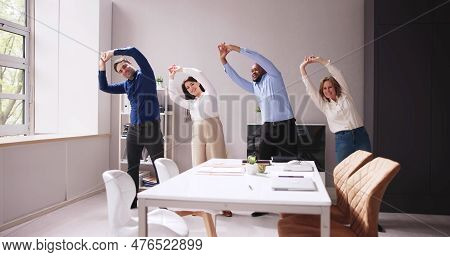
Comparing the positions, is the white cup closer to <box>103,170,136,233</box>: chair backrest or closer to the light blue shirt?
<box>103,170,136,233</box>: chair backrest

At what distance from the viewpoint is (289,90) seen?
4.23m

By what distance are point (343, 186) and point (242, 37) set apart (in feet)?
8.76

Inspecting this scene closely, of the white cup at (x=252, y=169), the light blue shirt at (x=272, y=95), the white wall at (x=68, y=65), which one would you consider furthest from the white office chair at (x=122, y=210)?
the white wall at (x=68, y=65)

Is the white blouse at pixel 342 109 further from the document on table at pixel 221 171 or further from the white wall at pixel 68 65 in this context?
the white wall at pixel 68 65

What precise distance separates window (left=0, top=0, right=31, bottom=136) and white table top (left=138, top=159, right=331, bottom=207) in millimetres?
3044

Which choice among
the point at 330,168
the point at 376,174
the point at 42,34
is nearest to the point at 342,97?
the point at 330,168

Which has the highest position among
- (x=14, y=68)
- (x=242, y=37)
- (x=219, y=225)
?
(x=242, y=37)

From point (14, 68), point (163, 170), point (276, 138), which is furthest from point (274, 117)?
point (14, 68)

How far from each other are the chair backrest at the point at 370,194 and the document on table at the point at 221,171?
2.13 ft

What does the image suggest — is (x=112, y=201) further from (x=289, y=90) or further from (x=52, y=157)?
(x=289, y=90)

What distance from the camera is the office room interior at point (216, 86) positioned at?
3.39m

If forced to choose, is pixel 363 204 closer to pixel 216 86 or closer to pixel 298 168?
pixel 298 168

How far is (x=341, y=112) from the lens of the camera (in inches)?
122

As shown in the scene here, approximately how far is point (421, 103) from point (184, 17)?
2913mm
